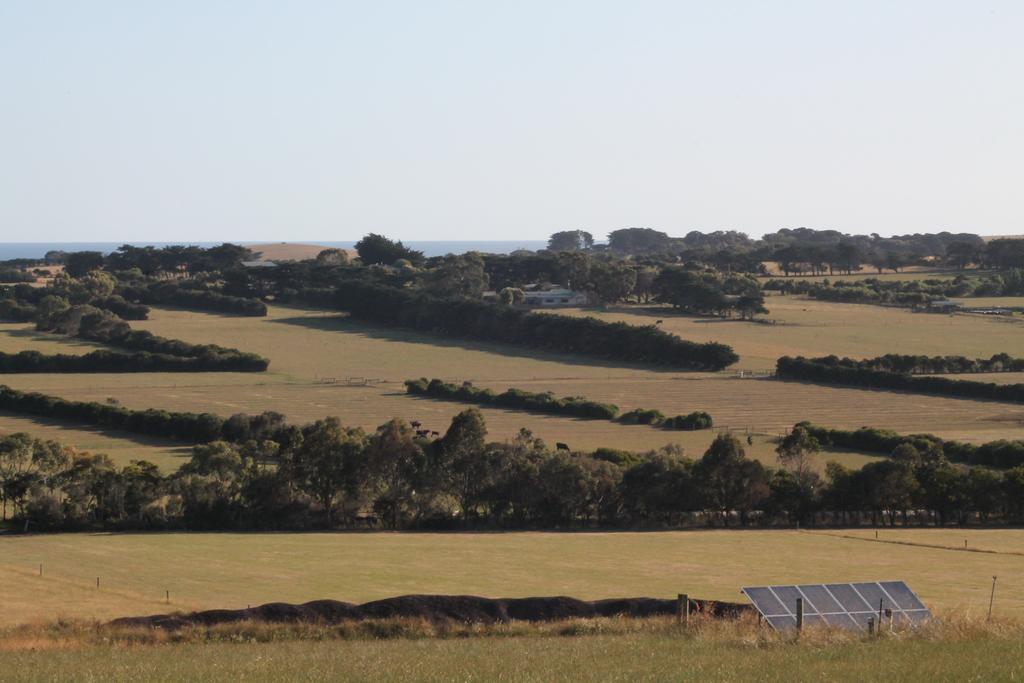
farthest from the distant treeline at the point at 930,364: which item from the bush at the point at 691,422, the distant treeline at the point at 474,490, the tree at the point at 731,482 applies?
the tree at the point at 731,482

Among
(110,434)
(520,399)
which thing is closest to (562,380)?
(520,399)

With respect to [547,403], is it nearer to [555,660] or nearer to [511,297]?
[555,660]

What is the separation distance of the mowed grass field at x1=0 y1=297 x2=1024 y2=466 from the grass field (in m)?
41.6

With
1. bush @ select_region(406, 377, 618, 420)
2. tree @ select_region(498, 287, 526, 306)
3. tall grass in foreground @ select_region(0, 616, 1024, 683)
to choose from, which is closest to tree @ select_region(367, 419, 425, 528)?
tall grass in foreground @ select_region(0, 616, 1024, 683)

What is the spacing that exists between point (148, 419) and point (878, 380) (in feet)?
166

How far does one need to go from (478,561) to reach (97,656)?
19372mm

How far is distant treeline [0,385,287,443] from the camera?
73.6m

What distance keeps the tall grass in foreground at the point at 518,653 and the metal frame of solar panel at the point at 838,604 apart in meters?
0.74

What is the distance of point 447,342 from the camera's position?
130250 millimetres

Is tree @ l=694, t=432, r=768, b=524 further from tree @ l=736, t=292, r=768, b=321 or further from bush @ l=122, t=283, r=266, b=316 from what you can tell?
bush @ l=122, t=283, r=266, b=316

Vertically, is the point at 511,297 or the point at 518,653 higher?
the point at 511,297

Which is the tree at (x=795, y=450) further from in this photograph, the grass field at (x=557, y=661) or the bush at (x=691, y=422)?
the grass field at (x=557, y=661)

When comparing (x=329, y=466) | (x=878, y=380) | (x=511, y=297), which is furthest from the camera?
(x=511, y=297)

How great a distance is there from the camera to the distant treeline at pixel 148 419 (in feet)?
242
